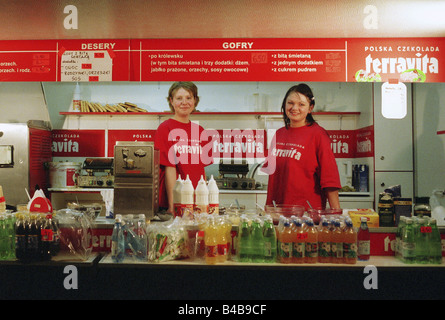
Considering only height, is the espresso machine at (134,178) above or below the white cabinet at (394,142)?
below

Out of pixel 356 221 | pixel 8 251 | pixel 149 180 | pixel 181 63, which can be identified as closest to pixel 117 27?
pixel 181 63

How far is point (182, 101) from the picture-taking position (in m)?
4.28

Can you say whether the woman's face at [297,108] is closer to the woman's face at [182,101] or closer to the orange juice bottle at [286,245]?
the woman's face at [182,101]

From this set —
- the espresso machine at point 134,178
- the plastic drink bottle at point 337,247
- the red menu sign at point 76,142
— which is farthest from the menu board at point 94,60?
the red menu sign at point 76,142

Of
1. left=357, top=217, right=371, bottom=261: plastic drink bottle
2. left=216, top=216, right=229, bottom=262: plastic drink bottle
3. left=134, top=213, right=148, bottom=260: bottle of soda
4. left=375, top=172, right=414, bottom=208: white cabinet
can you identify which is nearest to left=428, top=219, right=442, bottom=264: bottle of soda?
left=357, top=217, right=371, bottom=261: plastic drink bottle

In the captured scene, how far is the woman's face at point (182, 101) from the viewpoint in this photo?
4250 millimetres

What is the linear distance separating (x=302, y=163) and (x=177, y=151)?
132 cm

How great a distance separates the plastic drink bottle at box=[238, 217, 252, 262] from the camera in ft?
8.08

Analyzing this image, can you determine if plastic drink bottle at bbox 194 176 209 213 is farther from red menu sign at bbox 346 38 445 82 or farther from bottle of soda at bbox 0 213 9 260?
red menu sign at bbox 346 38 445 82

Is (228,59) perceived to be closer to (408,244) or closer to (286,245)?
(286,245)

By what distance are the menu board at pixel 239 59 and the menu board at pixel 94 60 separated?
0.38ft

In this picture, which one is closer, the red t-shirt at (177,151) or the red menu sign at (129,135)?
the red t-shirt at (177,151)

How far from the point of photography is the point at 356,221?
2.79 metres

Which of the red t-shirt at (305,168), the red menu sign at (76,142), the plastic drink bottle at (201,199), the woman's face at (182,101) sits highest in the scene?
the woman's face at (182,101)
